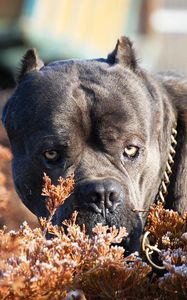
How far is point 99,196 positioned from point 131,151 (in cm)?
62

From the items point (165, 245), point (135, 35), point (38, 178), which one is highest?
point (165, 245)

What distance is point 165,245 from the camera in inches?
148

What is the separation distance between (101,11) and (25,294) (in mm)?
13301

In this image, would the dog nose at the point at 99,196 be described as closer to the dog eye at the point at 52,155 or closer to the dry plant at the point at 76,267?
the dog eye at the point at 52,155

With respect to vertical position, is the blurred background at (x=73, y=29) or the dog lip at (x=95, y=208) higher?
the dog lip at (x=95, y=208)

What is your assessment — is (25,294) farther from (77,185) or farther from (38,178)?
(38,178)

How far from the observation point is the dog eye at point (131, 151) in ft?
17.0

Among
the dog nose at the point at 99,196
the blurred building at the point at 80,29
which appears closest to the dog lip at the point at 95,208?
the dog nose at the point at 99,196

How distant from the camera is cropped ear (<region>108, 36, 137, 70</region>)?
18.8 feet

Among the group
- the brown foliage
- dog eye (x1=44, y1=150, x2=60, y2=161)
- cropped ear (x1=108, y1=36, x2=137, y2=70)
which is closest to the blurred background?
cropped ear (x1=108, y1=36, x2=137, y2=70)

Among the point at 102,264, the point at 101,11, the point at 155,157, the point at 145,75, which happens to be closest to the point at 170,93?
the point at 145,75

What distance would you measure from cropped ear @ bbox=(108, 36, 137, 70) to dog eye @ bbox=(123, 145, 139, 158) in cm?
69

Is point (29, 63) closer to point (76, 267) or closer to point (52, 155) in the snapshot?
point (52, 155)

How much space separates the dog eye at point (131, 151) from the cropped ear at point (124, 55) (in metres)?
0.69
